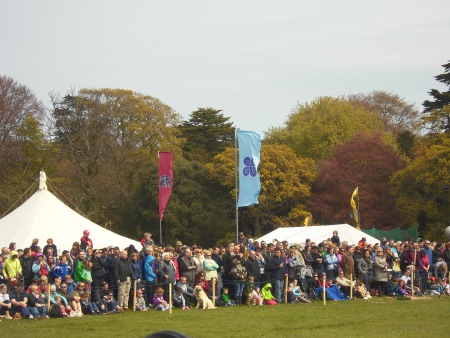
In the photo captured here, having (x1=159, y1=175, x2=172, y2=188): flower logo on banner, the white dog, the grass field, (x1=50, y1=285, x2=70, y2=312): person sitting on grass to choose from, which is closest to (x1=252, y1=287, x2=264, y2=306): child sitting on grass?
the grass field

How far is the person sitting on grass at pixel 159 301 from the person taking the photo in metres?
22.5

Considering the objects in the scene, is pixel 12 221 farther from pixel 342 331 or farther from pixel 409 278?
pixel 342 331

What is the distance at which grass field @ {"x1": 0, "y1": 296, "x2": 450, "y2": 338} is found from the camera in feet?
54.8

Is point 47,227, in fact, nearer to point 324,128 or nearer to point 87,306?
point 87,306

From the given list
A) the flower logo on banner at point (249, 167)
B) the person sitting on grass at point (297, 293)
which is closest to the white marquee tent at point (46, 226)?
the flower logo on banner at point (249, 167)

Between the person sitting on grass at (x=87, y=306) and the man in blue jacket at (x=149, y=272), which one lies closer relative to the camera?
the person sitting on grass at (x=87, y=306)

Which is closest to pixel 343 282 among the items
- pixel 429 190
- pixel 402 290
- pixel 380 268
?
pixel 380 268

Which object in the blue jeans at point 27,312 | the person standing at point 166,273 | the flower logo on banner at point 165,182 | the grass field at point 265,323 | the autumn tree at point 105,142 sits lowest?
the grass field at point 265,323

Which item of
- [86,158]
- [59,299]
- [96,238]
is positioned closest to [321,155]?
[86,158]

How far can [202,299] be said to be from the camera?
23359mm

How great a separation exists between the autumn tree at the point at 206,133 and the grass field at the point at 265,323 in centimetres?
5350

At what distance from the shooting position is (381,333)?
54.9ft

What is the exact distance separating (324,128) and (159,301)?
50.9m

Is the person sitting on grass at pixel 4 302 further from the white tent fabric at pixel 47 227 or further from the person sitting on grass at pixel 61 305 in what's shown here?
the white tent fabric at pixel 47 227
